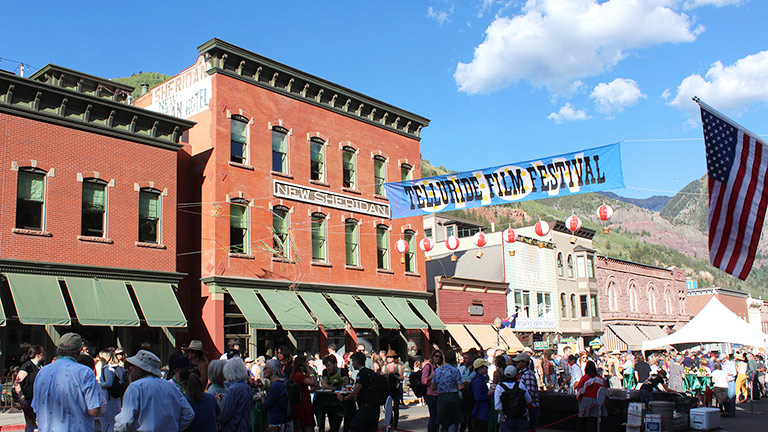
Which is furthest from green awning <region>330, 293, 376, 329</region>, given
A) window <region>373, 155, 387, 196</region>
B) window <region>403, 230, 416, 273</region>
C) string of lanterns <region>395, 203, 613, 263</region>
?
window <region>373, 155, 387, 196</region>

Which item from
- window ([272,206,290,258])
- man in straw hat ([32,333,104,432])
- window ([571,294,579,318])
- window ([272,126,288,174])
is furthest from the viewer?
window ([571,294,579,318])

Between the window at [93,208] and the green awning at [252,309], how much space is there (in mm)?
5102

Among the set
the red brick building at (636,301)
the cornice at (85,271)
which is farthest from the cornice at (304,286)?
the red brick building at (636,301)

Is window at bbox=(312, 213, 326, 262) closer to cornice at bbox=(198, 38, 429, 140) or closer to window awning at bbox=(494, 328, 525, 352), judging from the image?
cornice at bbox=(198, 38, 429, 140)

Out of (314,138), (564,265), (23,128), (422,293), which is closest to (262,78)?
(314,138)

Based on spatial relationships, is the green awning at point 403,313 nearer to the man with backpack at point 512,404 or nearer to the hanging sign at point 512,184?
the hanging sign at point 512,184

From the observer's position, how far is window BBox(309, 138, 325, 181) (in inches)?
1160

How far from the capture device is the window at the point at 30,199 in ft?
67.1

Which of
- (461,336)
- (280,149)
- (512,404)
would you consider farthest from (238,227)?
(512,404)

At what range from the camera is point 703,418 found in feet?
52.6

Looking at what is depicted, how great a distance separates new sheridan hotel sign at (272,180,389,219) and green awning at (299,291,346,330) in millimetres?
4044

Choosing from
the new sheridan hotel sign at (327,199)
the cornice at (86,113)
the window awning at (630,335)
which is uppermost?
the cornice at (86,113)

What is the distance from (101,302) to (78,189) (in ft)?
12.3

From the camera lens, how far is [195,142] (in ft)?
86.4
